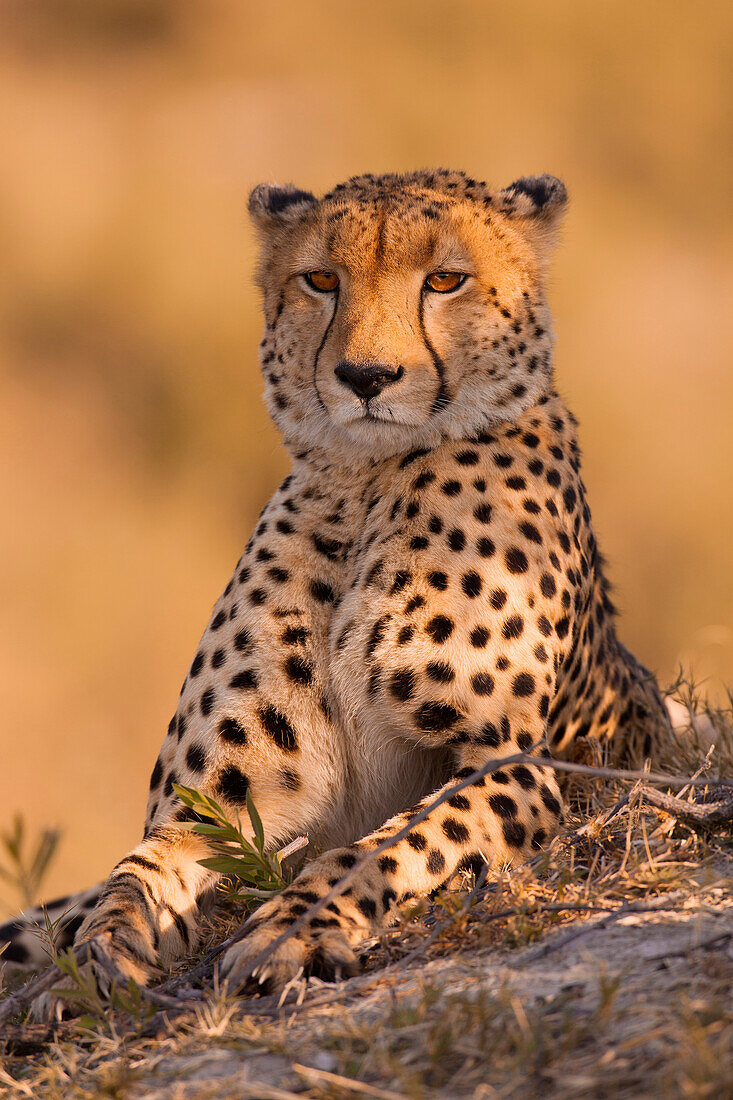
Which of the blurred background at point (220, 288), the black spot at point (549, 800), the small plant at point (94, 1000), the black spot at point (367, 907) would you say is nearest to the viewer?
the small plant at point (94, 1000)

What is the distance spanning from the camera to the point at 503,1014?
146 cm

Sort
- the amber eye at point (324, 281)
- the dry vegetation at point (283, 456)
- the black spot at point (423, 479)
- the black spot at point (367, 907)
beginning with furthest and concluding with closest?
1. the amber eye at point (324, 281)
2. the black spot at point (423, 479)
3. the black spot at point (367, 907)
4. the dry vegetation at point (283, 456)

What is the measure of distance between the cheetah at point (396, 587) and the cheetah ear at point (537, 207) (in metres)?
0.02

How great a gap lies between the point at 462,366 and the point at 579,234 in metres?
8.39

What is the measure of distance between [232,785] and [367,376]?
828 millimetres

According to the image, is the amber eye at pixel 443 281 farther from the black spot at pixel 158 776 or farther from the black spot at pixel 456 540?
the black spot at pixel 158 776

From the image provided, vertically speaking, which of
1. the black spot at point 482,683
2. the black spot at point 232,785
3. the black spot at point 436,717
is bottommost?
the black spot at point 232,785

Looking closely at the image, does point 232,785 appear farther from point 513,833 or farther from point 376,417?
point 376,417

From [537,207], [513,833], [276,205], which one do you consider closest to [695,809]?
[513,833]

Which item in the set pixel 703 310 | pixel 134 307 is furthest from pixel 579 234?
pixel 134 307

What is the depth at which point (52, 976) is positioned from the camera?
71.6 inches

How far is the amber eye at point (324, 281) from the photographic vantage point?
8.70 ft

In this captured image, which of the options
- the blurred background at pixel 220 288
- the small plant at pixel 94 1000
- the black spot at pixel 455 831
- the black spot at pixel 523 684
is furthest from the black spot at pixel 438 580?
the blurred background at pixel 220 288

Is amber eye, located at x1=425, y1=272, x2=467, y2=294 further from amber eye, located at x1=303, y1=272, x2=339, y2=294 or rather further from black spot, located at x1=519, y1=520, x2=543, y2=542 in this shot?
black spot, located at x1=519, y1=520, x2=543, y2=542
